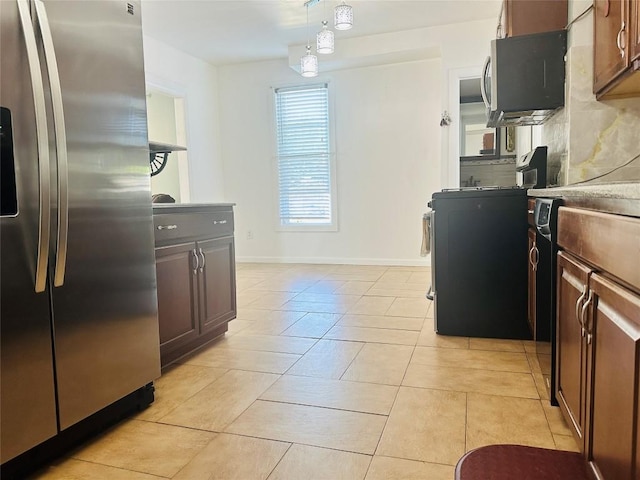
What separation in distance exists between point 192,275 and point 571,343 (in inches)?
69.1

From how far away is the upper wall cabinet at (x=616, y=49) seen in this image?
1783mm

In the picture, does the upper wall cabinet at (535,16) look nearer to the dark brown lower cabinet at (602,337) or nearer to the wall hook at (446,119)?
the dark brown lower cabinet at (602,337)

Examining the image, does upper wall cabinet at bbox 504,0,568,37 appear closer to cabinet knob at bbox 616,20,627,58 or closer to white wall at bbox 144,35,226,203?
cabinet knob at bbox 616,20,627,58

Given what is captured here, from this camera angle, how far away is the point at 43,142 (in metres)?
1.30

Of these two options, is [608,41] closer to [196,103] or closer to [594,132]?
[594,132]

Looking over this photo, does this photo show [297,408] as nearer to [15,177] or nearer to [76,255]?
[76,255]

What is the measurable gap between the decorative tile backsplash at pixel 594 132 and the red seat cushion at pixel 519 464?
5.02ft

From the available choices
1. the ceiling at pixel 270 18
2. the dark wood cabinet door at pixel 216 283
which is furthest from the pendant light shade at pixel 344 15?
the dark wood cabinet door at pixel 216 283

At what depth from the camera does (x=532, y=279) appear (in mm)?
2408

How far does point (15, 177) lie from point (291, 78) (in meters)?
4.86

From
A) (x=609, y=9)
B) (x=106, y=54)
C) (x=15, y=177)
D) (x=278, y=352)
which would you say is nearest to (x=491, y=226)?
(x=609, y=9)

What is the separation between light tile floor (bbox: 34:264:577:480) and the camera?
1.46 m

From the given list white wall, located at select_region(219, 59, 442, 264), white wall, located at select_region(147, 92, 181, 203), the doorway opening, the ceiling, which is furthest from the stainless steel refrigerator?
white wall, located at select_region(147, 92, 181, 203)

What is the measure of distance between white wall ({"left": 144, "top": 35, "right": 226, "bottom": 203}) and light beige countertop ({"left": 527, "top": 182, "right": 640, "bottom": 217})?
4598 mm
